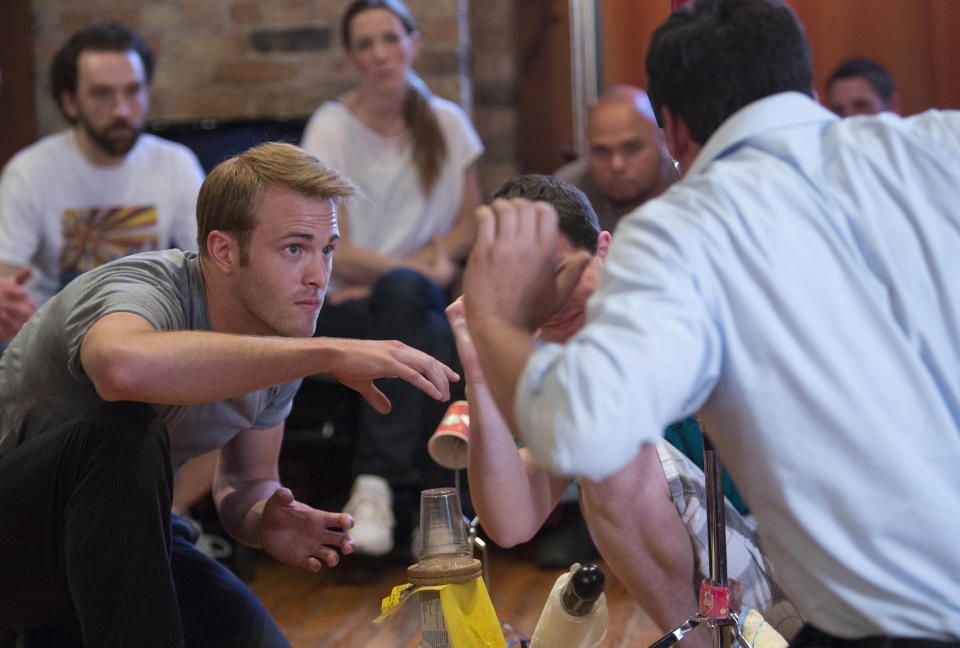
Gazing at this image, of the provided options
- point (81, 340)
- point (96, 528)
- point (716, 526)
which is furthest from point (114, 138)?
point (716, 526)

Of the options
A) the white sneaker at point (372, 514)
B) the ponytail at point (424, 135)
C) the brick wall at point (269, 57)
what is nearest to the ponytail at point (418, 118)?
the ponytail at point (424, 135)

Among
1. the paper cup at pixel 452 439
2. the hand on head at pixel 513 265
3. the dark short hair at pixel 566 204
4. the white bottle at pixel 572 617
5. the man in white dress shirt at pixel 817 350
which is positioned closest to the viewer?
the man in white dress shirt at pixel 817 350

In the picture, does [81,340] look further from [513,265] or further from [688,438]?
[688,438]

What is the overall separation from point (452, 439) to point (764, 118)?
925mm

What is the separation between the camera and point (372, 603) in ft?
7.77

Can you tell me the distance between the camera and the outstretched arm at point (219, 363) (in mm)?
1279

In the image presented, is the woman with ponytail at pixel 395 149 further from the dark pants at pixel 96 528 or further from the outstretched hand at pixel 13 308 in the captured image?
the dark pants at pixel 96 528

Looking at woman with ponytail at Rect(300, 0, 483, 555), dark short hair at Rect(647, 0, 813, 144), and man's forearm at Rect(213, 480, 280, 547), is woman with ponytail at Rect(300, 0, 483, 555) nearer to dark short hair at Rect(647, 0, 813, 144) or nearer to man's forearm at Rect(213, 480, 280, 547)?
man's forearm at Rect(213, 480, 280, 547)

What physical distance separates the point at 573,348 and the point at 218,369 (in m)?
0.63

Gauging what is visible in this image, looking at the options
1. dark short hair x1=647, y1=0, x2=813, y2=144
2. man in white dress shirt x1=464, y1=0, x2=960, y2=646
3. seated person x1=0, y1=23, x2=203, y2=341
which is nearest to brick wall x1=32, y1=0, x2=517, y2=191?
seated person x1=0, y1=23, x2=203, y2=341

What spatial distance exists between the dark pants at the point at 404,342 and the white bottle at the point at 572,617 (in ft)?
3.90

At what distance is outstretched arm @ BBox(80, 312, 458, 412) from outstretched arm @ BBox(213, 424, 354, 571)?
33cm

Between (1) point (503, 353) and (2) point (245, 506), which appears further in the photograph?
(2) point (245, 506)

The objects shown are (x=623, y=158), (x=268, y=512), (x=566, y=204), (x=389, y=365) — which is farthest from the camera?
(x=623, y=158)
